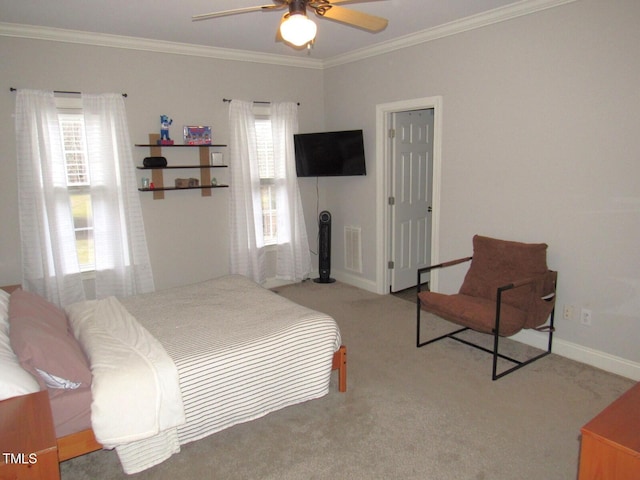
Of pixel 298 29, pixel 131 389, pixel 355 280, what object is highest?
pixel 298 29

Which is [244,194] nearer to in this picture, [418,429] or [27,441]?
[418,429]

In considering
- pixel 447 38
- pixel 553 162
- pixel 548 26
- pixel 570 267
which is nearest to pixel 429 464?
pixel 570 267

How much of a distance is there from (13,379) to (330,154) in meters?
3.79

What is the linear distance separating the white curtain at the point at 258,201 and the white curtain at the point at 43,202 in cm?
158

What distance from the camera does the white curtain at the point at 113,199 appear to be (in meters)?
4.07

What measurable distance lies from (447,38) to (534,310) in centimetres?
244

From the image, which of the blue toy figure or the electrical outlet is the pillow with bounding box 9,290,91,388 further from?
the electrical outlet

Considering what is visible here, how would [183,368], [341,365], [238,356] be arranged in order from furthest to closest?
1. [341,365]
2. [238,356]
3. [183,368]

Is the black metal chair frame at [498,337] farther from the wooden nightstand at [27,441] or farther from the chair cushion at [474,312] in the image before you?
the wooden nightstand at [27,441]

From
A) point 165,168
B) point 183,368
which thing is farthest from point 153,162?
point 183,368

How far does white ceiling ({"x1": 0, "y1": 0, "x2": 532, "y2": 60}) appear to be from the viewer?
330 cm

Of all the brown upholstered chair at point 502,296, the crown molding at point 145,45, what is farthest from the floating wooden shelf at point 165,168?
the brown upholstered chair at point 502,296

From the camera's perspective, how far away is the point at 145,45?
4.26 m

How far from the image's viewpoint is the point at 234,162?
4789 millimetres
